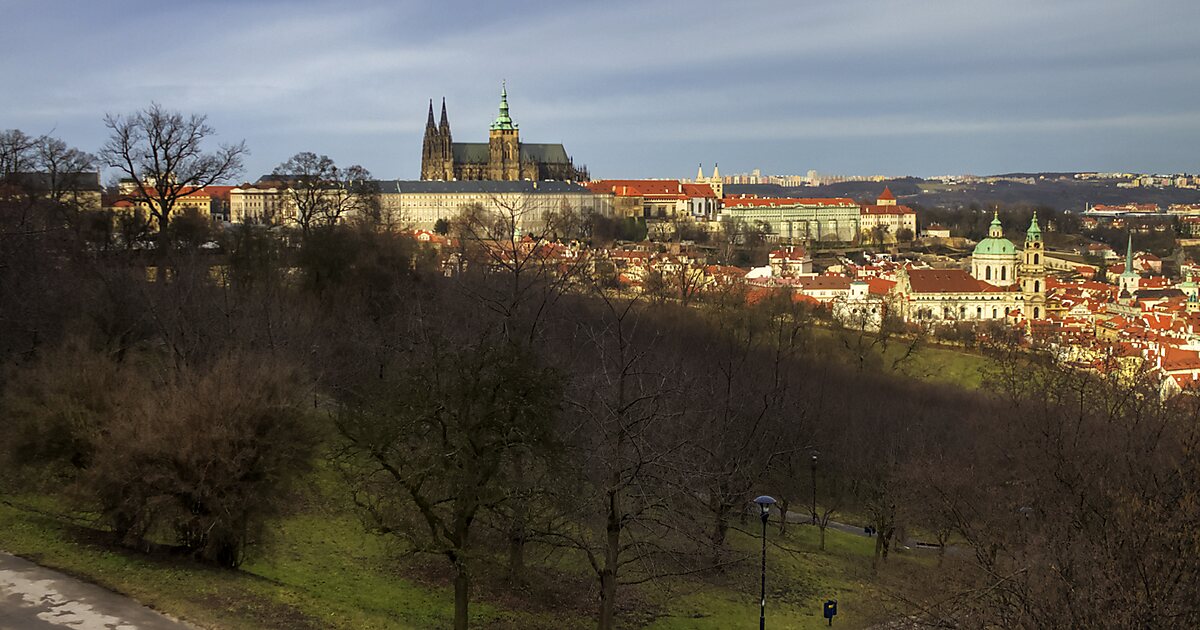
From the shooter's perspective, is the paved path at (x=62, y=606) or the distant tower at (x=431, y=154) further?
the distant tower at (x=431, y=154)

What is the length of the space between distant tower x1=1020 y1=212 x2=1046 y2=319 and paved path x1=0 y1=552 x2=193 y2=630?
262 feet

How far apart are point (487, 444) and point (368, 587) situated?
3809 millimetres

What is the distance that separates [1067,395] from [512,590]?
733 inches

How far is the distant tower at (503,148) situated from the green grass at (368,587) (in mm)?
123161

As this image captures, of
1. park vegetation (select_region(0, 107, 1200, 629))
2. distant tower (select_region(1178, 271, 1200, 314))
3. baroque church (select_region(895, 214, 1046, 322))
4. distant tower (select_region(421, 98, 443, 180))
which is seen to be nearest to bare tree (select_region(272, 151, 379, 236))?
park vegetation (select_region(0, 107, 1200, 629))

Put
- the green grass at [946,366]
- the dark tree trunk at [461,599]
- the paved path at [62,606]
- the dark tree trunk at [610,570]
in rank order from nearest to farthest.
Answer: the paved path at [62,606]
the dark tree trunk at [461,599]
the dark tree trunk at [610,570]
the green grass at [946,366]

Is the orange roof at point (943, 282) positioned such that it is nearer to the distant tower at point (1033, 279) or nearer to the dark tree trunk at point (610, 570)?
the distant tower at point (1033, 279)

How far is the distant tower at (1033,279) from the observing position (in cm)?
8625

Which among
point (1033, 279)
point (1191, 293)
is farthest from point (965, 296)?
point (1191, 293)

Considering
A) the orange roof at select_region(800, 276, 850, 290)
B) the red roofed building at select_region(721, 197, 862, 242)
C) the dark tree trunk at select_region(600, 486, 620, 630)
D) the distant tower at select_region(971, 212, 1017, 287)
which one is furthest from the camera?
the red roofed building at select_region(721, 197, 862, 242)

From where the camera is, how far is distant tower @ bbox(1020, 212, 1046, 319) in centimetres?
8625

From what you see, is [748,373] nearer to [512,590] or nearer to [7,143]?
[512,590]

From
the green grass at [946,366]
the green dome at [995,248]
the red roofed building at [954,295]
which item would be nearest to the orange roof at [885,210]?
the green dome at [995,248]

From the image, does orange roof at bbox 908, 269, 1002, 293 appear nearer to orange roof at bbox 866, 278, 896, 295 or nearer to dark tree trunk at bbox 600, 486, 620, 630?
orange roof at bbox 866, 278, 896, 295
